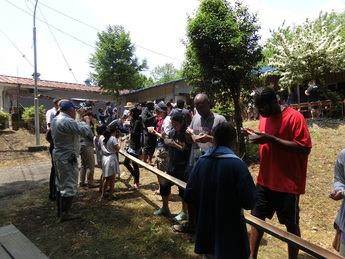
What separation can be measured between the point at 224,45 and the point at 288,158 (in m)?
5.45

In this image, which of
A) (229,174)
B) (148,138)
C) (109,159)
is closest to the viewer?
(229,174)

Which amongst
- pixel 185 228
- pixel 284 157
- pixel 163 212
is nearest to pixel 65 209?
pixel 163 212

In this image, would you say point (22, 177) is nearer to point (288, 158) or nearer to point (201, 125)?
point (201, 125)

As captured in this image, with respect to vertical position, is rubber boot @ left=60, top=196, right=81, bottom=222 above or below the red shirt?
below

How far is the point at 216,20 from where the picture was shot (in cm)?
757

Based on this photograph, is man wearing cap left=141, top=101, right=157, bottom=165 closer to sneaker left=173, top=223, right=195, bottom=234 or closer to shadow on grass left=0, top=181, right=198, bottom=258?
shadow on grass left=0, top=181, right=198, bottom=258

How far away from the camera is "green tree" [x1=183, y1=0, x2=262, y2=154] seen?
24.7 ft

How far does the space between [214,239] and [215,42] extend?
638 centimetres

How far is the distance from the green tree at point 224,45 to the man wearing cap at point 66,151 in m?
4.65

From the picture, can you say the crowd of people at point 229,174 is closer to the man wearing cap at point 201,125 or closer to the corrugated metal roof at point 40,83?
the man wearing cap at point 201,125

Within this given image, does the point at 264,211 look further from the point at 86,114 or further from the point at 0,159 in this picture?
the point at 0,159

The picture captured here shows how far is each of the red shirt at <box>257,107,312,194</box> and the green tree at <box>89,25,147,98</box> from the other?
20.5 meters

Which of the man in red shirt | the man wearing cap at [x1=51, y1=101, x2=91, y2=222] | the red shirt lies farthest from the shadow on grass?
the red shirt

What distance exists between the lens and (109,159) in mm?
5273
